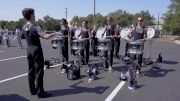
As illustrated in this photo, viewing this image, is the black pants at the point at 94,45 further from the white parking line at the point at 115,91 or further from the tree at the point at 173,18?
the tree at the point at 173,18

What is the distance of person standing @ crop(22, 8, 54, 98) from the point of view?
7973 mm

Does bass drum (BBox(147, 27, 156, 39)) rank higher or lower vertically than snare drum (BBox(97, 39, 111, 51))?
higher

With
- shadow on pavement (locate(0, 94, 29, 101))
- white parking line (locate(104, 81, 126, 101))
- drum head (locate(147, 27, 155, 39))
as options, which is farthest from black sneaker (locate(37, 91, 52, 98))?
drum head (locate(147, 27, 155, 39))

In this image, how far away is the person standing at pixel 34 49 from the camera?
26.2ft

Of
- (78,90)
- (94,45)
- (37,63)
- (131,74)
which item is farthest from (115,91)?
(94,45)

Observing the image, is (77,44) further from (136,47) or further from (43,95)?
(43,95)

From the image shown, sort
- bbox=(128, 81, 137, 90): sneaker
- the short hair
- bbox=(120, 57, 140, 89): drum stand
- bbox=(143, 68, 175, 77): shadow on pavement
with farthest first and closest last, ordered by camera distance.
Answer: bbox=(143, 68, 175, 77): shadow on pavement → bbox=(120, 57, 140, 89): drum stand → bbox=(128, 81, 137, 90): sneaker → the short hair

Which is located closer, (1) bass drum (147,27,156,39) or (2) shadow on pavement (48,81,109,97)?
(2) shadow on pavement (48,81,109,97)

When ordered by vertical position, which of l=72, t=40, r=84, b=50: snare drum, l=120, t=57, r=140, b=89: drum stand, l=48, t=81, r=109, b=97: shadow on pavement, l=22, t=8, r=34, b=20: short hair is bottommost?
l=48, t=81, r=109, b=97: shadow on pavement

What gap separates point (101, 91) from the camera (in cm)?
892

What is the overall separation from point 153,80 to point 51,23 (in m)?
82.1

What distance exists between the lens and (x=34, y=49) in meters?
8.14

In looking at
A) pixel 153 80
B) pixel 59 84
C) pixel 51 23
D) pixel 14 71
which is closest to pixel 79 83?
pixel 59 84

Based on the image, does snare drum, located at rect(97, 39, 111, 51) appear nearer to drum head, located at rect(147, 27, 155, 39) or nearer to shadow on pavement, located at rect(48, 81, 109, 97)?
drum head, located at rect(147, 27, 155, 39)
